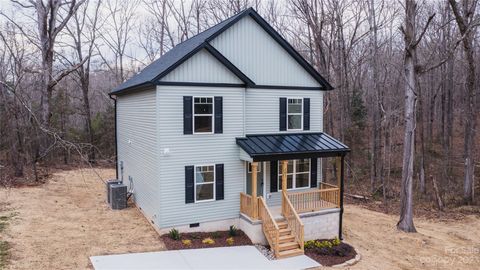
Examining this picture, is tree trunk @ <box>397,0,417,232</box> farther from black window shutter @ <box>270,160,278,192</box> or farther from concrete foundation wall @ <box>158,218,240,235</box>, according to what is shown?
concrete foundation wall @ <box>158,218,240,235</box>

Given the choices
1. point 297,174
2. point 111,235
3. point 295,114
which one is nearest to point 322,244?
point 297,174

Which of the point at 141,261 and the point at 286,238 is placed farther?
the point at 286,238

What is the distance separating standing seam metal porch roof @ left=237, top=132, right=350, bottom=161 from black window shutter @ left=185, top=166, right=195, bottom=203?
213 centimetres

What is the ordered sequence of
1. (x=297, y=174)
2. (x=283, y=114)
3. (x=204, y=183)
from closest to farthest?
1. (x=204, y=183)
2. (x=283, y=114)
3. (x=297, y=174)

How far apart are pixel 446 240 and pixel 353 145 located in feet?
48.0

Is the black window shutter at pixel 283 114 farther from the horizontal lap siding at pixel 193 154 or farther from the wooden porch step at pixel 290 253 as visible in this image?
the wooden porch step at pixel 290 253

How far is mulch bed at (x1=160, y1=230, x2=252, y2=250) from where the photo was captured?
11.7 meters

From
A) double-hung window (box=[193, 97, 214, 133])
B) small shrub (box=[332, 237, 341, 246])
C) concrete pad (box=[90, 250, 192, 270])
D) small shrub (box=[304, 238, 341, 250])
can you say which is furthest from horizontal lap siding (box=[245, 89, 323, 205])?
concrete pad (box=[90, 250, 192, 270])

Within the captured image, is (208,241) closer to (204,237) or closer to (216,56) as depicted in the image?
(204,237)

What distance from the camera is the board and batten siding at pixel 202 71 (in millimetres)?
12453

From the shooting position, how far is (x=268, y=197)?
14531 mm

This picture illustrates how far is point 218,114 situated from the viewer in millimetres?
13062

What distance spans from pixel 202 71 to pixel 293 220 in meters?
6.31

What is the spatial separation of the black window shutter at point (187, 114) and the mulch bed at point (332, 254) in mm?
5962
